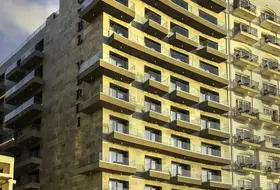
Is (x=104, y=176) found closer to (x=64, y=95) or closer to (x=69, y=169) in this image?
(x=69, y=169)

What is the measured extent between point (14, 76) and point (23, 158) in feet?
43.3

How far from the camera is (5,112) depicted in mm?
68938

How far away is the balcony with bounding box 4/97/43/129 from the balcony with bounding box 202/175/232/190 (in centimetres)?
1999

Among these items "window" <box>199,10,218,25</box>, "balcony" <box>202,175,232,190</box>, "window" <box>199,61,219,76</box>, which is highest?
"window" <box>199,10,218,25</box>

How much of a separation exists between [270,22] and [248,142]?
55.0 feet

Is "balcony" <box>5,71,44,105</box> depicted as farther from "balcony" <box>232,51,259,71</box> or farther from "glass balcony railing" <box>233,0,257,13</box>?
"glass balcony railing" <box>233,0,257,13</box>

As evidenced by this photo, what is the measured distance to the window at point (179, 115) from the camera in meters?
53.6

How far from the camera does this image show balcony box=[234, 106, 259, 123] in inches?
2301

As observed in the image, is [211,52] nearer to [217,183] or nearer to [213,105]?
[213,105]

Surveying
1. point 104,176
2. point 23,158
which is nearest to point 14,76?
point 23,158

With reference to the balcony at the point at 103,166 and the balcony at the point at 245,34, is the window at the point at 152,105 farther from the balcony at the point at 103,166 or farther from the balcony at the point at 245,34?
the balcony at the point at 245,34

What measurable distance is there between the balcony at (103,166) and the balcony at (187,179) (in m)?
5.36

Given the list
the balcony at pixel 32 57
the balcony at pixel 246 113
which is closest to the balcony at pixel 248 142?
the balcony at pixel 246 113

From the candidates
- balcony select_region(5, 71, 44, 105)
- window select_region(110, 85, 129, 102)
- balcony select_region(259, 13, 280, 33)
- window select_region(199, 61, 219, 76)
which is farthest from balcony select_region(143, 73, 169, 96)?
balcony select_region(259, 13, 280, 33)
